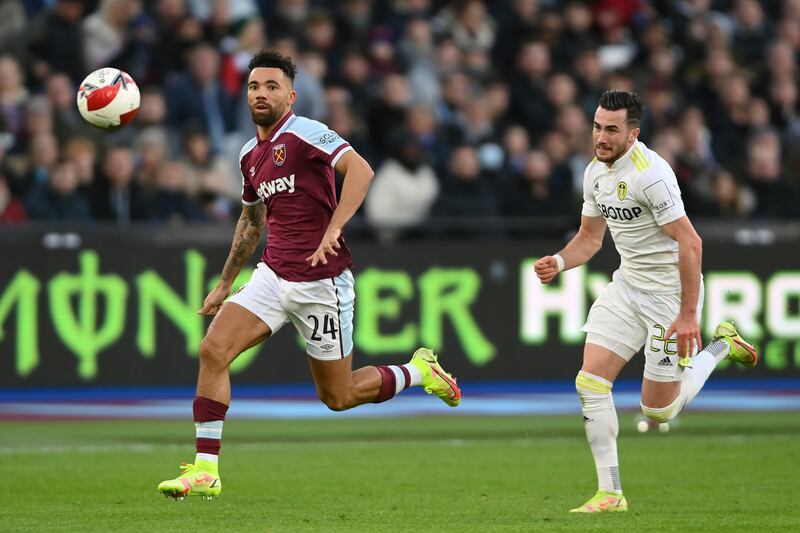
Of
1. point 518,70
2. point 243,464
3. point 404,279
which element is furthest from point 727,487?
point 518,70

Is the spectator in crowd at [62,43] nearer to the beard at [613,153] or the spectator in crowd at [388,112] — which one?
the spectator in crowd at [388,112]

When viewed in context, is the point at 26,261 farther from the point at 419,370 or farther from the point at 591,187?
the point at 591,187

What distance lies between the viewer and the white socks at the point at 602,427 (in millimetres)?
8906

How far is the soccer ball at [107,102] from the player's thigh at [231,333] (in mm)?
1516

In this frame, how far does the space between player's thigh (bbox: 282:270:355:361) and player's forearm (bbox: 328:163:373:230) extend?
1.64 ft

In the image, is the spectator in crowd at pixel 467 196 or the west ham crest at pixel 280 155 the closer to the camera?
the west ham crest at pixel 280 155

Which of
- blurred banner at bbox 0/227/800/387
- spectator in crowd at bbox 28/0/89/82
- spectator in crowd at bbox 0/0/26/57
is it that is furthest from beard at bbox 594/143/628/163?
spectator in crowd at bbox 0/0/26/57

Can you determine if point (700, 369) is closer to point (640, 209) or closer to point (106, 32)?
point (640, 209)

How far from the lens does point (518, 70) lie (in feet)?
62.7

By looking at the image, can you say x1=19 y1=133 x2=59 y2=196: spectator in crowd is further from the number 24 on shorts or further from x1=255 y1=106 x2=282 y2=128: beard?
the number 24 on shorts

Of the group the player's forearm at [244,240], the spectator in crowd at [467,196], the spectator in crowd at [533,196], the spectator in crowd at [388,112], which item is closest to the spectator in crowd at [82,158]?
the spectator in crowd at [388,112]

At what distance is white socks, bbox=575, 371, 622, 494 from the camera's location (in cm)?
891

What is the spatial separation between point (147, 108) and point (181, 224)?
132 cm

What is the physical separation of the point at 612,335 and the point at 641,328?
216 mm
